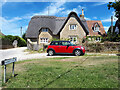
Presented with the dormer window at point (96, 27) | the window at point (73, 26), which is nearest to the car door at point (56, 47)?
the window at point (73, 26)

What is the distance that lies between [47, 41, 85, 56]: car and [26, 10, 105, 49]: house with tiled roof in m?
10.3

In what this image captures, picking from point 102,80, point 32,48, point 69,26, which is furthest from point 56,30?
point 102,80

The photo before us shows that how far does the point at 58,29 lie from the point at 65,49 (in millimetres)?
14327

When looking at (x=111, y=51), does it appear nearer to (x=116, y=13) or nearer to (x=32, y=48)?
(x=116, y=13)

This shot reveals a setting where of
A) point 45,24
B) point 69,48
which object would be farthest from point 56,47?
point 45,24

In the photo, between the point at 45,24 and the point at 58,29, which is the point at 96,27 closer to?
the point at 58,29

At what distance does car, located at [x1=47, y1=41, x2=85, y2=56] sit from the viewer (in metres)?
14.7

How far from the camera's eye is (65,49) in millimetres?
15008

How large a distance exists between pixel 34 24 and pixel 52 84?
2705 cm

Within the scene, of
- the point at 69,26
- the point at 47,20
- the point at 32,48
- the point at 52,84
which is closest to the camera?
the point at 52,84

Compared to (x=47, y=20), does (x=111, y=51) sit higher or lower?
lower

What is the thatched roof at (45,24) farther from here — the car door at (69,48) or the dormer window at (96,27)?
the car door at (69,48)

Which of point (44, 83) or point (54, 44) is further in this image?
point (54, 44)

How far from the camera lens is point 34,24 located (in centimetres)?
3045
